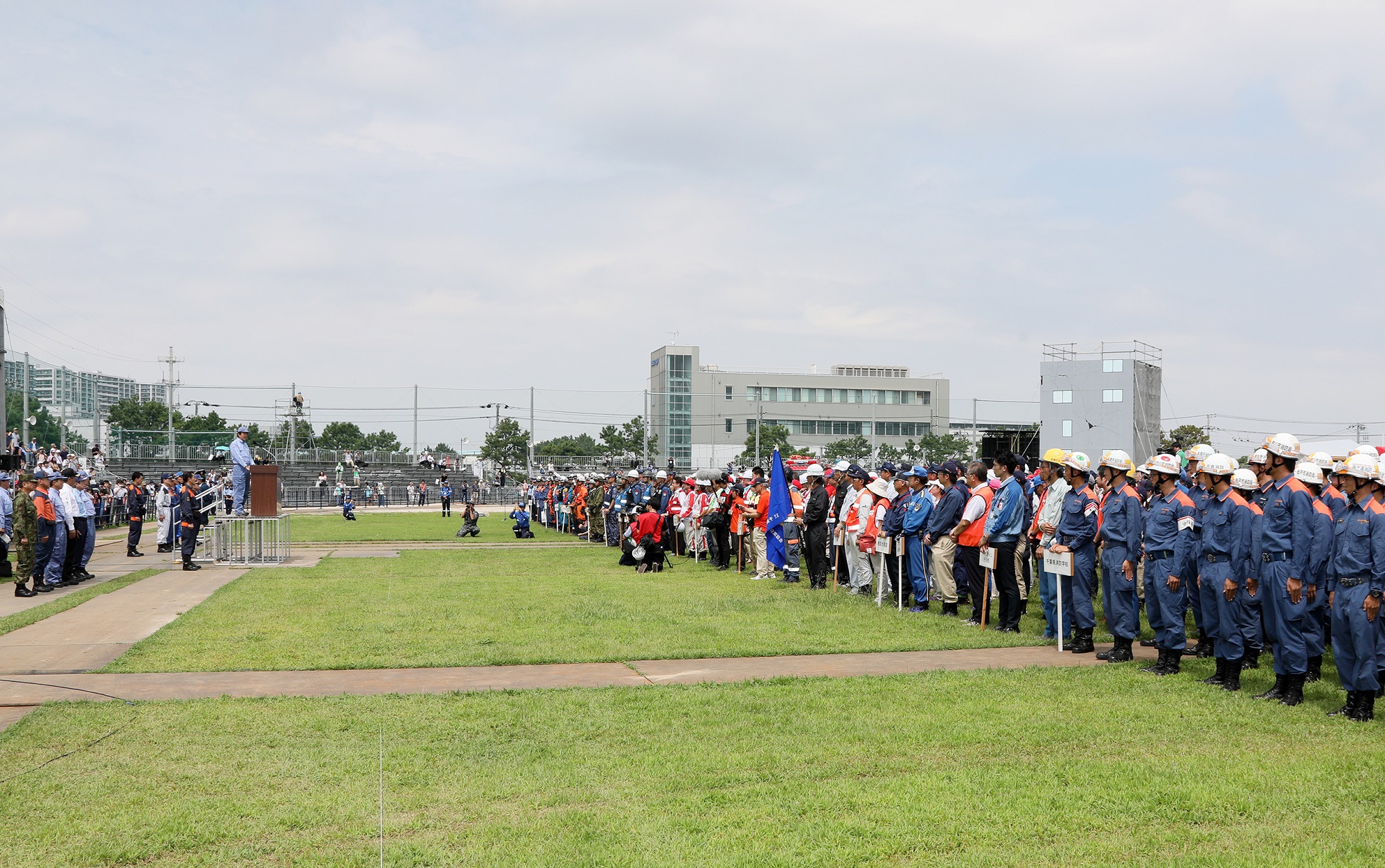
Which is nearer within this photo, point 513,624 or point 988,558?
point 988,558

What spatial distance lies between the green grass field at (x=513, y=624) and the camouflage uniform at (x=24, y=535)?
3.04 m

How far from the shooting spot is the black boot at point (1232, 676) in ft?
30.9

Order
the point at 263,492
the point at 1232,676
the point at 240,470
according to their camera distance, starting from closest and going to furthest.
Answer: the point at 1232,676
the point at 263,492
the point at 240,470

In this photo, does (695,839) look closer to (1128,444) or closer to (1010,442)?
(1010,442)

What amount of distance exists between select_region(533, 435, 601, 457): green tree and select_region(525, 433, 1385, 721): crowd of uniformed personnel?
7652 cm

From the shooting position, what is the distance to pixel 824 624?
43.5 ft

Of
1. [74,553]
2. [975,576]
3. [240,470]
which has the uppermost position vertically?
[240,470]

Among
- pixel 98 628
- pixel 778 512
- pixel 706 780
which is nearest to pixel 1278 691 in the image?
pixel 706 780

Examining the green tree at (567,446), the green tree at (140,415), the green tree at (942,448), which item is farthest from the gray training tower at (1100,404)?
the green tree at (140,415)

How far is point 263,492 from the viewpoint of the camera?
71.0ft

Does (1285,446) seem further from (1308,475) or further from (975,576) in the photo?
(975,576)

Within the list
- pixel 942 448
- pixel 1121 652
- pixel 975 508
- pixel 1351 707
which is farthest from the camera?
pixel 942 448

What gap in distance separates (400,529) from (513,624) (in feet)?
84.1

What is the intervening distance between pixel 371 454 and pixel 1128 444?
162 feet
